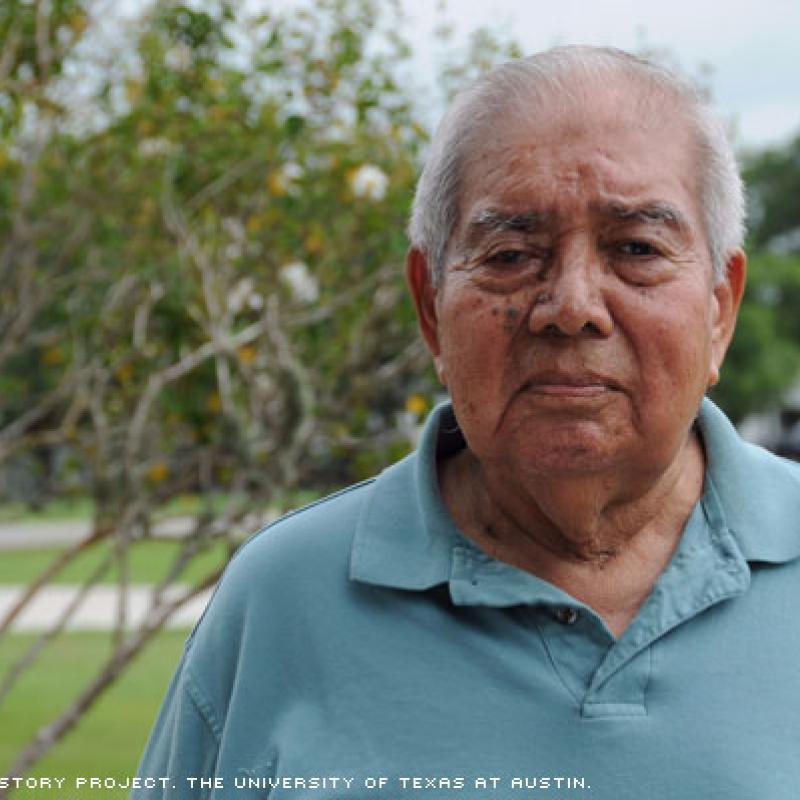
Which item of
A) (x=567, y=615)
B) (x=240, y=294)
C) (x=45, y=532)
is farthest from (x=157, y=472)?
(x=45, y=532)

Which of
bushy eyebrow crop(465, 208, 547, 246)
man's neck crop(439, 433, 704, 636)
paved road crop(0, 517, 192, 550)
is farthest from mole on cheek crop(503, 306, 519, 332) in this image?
paved road crop(0, 517, 192, 550)

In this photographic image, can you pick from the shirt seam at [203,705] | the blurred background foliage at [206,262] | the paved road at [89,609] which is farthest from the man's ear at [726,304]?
the paved road at [89,609]

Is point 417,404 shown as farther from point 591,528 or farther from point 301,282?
point 591,528

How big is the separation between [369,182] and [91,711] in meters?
4.89

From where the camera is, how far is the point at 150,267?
491cm

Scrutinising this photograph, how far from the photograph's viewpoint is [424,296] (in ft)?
6.73

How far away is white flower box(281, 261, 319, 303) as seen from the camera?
5203 millimetres

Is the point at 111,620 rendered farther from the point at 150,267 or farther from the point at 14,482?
the point at 150,267

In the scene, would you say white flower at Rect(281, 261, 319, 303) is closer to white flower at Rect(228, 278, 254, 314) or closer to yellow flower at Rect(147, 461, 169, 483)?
white flower at Rect(228, 278, 254, 314)

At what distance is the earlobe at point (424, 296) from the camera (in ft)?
6.64

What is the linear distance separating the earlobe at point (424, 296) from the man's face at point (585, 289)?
0.49ft

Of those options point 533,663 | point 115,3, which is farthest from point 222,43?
point 533,663

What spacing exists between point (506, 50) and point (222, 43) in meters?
0.98

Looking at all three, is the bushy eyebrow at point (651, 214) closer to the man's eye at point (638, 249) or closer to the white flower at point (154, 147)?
the man's eye at point (638, 249)
